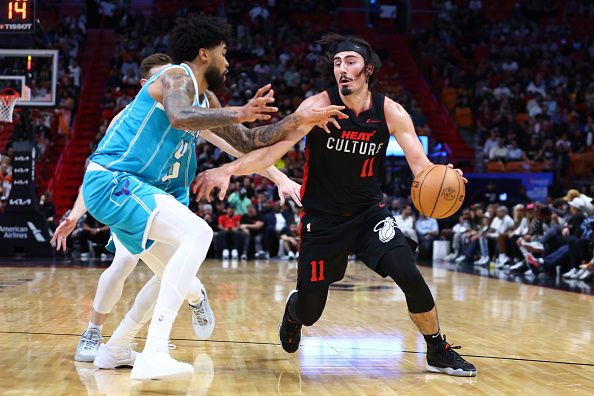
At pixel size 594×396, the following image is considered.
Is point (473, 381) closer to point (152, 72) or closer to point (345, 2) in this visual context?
point (152, 72)

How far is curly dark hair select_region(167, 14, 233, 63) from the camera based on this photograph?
4703 millimetres

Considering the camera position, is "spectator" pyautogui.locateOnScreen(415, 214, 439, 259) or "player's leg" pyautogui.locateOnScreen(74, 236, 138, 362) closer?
"player's leg" pyautogui.locateOnScreen(74, 236, 138, 362)

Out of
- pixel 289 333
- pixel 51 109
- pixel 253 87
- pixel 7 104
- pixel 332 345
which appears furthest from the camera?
pixel 253 87

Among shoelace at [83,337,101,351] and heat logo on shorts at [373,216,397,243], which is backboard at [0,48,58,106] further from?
heat logo on shorts at [373,216,397,243]

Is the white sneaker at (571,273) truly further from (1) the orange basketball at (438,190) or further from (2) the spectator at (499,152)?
(1) the orange basketball at (438,190)

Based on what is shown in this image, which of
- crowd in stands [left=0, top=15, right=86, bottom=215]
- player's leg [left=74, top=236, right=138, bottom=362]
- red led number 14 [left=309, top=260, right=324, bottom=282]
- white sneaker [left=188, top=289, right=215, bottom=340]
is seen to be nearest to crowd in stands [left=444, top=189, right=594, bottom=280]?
red led number 14 [left=309, top=260, right=324, bottom=282]

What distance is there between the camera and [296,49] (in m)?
27.0

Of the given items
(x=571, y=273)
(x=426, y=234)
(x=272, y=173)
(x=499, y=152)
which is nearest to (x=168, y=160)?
(x=272, y=173)

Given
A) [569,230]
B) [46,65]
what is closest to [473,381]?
[569,230]

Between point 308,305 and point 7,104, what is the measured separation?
11.7m

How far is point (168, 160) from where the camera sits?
4.69m

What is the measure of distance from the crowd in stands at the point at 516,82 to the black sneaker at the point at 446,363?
15.4 metres

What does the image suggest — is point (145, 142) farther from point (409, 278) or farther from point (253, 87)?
point (253, 87)

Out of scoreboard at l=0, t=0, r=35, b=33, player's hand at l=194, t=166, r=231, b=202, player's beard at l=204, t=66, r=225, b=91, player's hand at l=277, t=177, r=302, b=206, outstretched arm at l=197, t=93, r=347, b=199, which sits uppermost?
scoreboard at l=0, t=0, r=35, b=33
